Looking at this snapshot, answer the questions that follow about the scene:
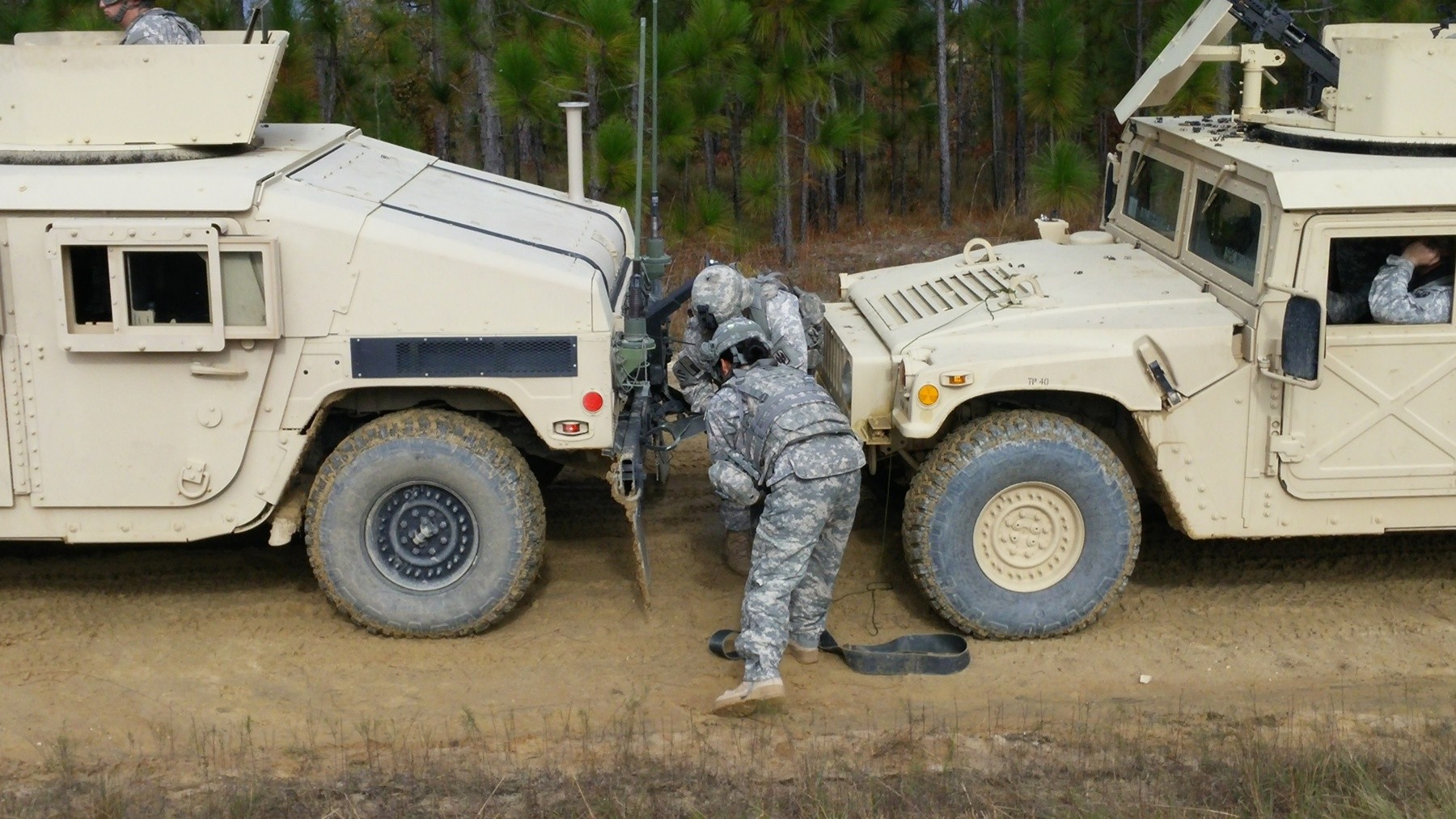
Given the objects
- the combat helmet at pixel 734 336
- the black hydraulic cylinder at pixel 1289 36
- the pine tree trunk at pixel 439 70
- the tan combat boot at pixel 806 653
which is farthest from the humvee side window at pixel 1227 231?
the pine tree trunk at pixel 439 70

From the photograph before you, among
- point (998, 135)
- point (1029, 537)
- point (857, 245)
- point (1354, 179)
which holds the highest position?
point (1354, 179)

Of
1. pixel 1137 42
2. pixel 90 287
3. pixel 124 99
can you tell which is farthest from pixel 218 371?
pixel 1137 42

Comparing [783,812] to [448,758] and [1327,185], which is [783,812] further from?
[1327,185]

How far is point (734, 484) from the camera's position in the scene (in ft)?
17.6

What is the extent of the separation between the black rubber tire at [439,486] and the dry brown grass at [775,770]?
2.03 feet

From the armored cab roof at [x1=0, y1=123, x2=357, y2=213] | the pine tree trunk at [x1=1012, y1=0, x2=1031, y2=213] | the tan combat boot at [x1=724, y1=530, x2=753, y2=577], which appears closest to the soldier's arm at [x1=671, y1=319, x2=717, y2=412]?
the tan combat boot at [x1=724, y1=530, x2=753, y2=577]

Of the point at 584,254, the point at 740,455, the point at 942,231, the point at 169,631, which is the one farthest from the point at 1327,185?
the point at 942,231

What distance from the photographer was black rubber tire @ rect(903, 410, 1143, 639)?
18.8 feet

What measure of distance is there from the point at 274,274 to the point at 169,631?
1562mm

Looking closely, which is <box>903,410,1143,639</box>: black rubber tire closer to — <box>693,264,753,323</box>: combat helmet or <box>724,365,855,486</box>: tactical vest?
<box>724,365,855,486</box>: tactical vest

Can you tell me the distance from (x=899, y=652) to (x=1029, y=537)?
2.06 feet

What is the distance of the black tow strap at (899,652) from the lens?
5723 millimetres

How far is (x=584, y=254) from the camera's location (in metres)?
6.02

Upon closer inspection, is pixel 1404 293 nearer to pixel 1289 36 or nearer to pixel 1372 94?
pixel 1372 94
